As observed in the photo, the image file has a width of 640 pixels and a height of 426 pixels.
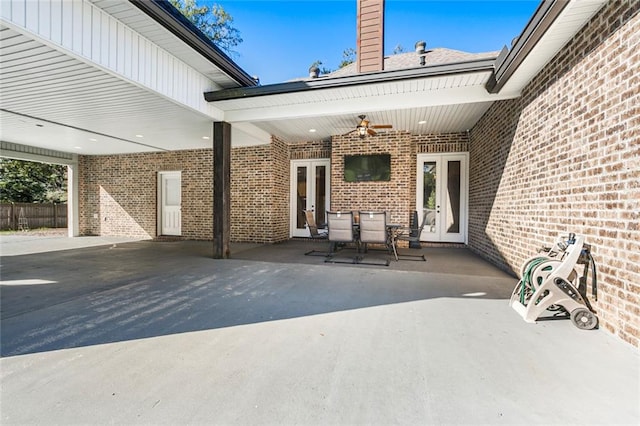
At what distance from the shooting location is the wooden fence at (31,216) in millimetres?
11750

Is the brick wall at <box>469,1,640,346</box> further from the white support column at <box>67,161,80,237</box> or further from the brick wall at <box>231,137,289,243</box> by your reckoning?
the white support column at <box>67,161,80,237</box>

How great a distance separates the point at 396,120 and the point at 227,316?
5433 mm

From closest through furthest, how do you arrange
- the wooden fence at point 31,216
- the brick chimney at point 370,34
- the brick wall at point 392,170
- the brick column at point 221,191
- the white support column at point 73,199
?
the brick column at point 221,191, the brick chimney at point 370,34, the brick wall at point 392,170, the white support column at point 73,199, the wooden fence at point 31,216

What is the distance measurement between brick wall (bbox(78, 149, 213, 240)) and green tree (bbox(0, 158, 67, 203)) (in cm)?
817

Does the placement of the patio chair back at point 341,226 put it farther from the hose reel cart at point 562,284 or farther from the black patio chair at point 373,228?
the hose reel cart at point 562,284

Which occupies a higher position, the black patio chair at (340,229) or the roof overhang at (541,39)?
the roof overhang at (541,39)

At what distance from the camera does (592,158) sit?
8.13 ft

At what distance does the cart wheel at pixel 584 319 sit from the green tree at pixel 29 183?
20.8m

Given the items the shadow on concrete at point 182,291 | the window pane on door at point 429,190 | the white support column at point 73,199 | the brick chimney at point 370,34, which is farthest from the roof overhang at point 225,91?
the shadow on concrete at point 182,291

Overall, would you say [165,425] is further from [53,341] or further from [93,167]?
[93,167]

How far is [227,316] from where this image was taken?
2.61m

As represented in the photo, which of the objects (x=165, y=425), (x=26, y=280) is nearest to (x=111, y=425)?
(x=165, y=425)

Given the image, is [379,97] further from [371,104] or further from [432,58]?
[432,58]

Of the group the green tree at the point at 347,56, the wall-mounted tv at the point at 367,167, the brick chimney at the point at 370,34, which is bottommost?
the wall-mounted tv at the point at 367,167
